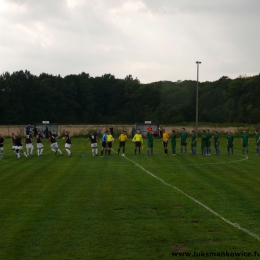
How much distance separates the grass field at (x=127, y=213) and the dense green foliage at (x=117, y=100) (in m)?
78.3

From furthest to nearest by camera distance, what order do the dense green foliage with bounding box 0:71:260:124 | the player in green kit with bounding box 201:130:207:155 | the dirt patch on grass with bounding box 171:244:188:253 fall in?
the dense green foliage with bounding box 0:71:260:124 < the player in green kit with bounding box 201:130:207:155 < the dirt patch on grass with bounding box 171:244:188:253

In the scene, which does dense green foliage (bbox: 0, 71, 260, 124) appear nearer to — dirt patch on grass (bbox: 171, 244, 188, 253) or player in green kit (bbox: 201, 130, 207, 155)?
player in green kit (bbox: 201, 130, 207, 155)

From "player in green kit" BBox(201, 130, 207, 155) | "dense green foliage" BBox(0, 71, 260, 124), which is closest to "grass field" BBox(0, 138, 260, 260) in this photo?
"player in green kit" BBox(201, 130, 207, 155)

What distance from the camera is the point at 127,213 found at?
41.9 ft

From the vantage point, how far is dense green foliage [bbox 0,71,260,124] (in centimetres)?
10350

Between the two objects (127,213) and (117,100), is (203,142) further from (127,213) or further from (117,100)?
(117,100)

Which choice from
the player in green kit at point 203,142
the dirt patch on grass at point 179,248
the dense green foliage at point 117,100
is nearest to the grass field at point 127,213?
the dirt patch on grass at point 179,248

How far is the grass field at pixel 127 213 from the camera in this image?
9.49 metres

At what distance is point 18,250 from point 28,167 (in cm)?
1620

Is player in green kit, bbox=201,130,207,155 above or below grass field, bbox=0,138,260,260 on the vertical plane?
above

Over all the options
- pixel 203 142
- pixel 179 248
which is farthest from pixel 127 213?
pixel 203 142

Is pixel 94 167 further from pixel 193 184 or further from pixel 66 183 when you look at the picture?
pixel 193 184

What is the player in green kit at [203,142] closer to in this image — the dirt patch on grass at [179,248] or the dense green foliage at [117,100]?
the dirt patch on grass at [179,248]

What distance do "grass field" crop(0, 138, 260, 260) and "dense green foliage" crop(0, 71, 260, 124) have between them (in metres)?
78.3
